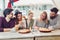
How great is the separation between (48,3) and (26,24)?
29 centimetres

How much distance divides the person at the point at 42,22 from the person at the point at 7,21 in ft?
0.78

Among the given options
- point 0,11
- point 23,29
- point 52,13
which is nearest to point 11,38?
point 23,29

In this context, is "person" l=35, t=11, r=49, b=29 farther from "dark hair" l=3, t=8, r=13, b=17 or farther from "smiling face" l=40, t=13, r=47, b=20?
"dark hair" l=3, t=8, r=13, b=17

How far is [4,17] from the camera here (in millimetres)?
1451

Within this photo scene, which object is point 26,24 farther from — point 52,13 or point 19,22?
point 52,13

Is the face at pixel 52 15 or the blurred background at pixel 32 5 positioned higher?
the blurred background at pixel 32 5

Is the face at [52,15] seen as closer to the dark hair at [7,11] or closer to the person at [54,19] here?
the person at [54,19]

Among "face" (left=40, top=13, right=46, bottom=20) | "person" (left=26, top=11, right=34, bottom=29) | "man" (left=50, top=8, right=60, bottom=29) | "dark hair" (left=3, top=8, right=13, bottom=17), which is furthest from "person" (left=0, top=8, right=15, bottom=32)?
"man" (left=50, top=8, right=60, bottom=29)

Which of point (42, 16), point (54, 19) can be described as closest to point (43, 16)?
point (42, 16)

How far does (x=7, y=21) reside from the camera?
1.46m

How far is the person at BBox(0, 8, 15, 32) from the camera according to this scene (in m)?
1.45

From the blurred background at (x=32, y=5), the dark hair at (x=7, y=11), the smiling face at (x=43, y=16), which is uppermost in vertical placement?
the blurred background at (x=32, y=5)

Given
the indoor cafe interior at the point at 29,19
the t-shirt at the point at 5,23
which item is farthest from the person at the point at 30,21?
the t-shirt at the point at 5,23

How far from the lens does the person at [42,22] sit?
1.49 m
